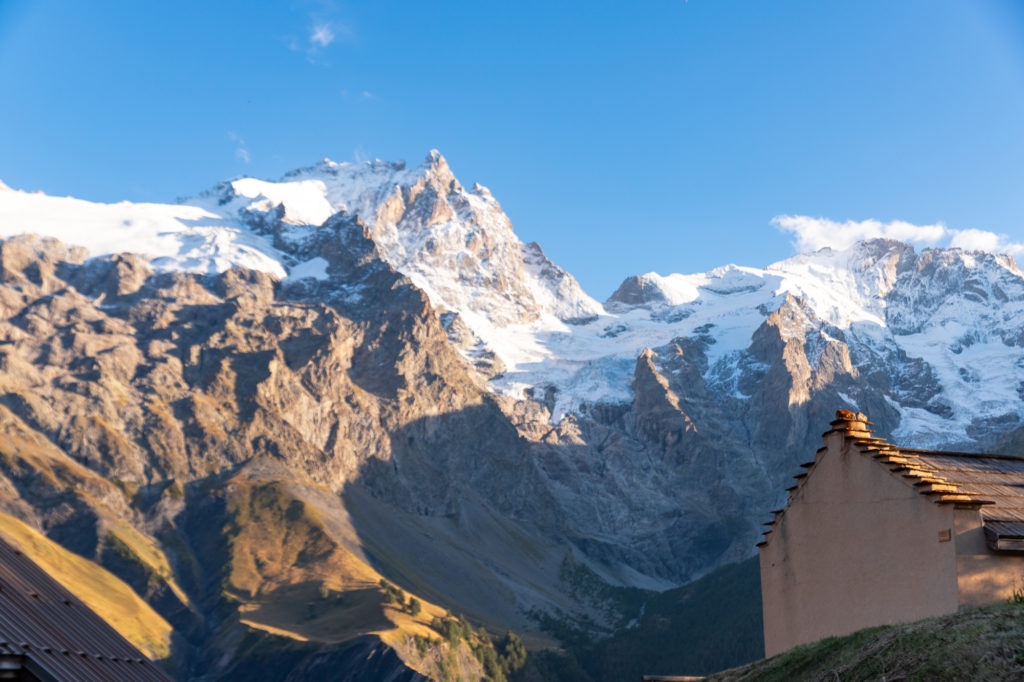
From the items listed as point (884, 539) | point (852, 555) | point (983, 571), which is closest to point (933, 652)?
point (983, 571)

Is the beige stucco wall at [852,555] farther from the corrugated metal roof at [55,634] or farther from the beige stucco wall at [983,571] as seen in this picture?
the corrugated metal roof at [55,634]

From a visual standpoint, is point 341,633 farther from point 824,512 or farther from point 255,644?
point 824,512

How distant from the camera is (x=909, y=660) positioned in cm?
2106

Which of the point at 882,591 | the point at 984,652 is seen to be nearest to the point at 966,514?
the point at 882,591

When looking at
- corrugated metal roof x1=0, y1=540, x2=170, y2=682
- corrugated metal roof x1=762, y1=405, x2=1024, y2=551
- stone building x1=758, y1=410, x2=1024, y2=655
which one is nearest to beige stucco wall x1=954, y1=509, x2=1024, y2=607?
stone building x1=758, y1=410, x2=1024, y2=655

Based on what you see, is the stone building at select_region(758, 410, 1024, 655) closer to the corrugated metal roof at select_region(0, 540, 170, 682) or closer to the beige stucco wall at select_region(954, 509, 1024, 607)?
the beige stucco wall at select_region(954, 509, 1024, 607)

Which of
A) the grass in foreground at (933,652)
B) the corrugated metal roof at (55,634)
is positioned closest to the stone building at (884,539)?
the grass in foreground at (933,652)

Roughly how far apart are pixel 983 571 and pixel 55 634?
23.3 metres

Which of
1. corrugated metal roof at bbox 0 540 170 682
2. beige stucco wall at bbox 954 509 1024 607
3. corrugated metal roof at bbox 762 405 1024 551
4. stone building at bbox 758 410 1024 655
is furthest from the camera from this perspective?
corrugated metal roof at bbox 762 405 1024 551

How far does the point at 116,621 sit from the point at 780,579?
18442 cm

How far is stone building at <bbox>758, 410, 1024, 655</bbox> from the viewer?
87.7ft

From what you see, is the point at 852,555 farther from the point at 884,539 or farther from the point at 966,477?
the point at 966,477

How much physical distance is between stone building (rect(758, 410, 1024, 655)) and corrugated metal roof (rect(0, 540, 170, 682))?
19.9 metres

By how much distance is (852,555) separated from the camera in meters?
31.1
